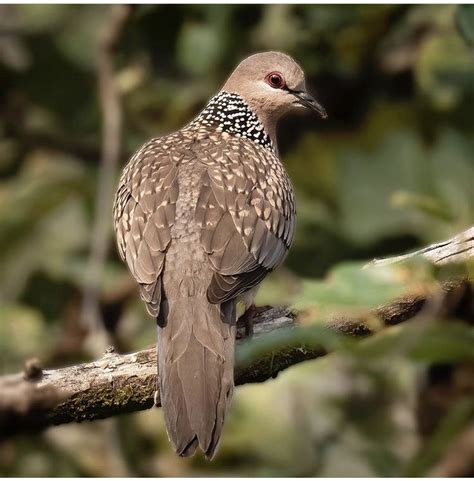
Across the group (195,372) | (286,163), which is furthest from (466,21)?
(195,372)

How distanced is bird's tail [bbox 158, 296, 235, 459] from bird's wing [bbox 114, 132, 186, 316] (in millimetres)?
122

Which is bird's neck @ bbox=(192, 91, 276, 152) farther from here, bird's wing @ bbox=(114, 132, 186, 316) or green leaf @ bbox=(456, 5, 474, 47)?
green leaf @ bbox=(456, 5, 474, 47)

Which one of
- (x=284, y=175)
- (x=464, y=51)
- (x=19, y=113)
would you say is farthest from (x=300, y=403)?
(x=19, y=113)

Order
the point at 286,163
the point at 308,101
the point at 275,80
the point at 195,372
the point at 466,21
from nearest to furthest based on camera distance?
the point at 195,372 → the point at 308,101 → the point at 275,80 → the point at 466,21 → the point at 286,163

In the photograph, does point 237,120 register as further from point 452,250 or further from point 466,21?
point 452,250

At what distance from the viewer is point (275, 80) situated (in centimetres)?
564

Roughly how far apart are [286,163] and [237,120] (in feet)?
6.15

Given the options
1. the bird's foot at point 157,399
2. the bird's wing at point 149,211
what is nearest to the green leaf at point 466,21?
the bird's wing at point 149,211

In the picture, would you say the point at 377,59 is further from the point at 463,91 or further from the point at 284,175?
the point at 284,175

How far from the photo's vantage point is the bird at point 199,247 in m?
3.86

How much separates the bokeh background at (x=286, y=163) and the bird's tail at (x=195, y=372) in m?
2.05

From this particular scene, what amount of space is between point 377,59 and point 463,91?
736 millimetres

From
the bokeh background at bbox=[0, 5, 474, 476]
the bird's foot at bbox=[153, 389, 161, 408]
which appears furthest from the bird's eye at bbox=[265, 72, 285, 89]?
the bird's foot at bbox=[153, 389, 161, 408]

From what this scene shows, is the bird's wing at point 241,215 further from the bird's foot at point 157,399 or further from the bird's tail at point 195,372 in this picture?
the bird's foot at point 157,399
